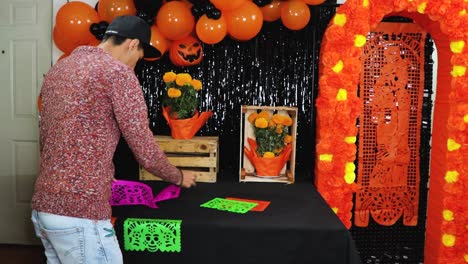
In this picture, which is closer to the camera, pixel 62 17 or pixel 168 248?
pixel 168 248

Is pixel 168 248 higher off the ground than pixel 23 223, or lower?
higher

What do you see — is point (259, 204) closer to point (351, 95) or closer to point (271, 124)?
point (271, 124)

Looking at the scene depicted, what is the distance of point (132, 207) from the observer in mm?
2055

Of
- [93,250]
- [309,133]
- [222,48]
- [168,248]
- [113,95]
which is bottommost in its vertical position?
[168,248]

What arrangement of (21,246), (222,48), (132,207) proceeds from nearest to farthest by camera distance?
(132,207)
(222,48)
(21,246)

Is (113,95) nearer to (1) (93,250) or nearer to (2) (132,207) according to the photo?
(1) (93,250)

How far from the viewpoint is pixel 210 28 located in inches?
99.7

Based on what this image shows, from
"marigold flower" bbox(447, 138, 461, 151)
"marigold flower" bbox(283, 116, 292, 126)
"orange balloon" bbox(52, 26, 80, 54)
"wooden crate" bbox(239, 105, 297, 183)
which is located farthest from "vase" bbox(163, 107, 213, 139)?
"marigold flower" bbox(447, 138, 461, 151)

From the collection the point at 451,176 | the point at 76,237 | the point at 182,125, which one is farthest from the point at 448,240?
the point at 76,237

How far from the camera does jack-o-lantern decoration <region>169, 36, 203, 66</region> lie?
2.73 metres

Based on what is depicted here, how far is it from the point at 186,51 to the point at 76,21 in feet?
2.20

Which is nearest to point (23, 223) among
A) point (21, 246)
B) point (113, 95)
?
point (21, 246)

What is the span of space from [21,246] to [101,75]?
2.74m

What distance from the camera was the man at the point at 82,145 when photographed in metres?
1.40
